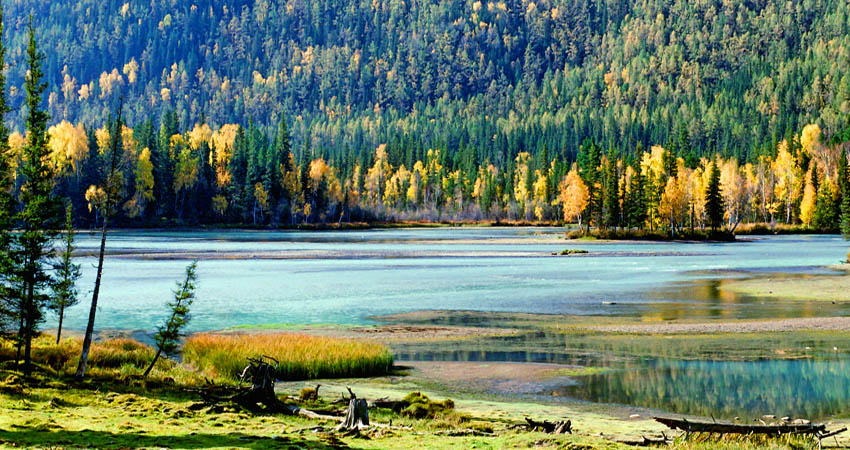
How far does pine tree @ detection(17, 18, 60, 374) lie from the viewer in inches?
975

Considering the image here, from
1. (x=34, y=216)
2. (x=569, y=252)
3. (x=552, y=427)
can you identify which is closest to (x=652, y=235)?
(x=569, y=252)

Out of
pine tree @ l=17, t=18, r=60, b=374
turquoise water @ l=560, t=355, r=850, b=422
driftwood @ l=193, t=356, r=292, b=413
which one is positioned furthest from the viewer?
pine tree @ l=17, t=18, r=60, b=374

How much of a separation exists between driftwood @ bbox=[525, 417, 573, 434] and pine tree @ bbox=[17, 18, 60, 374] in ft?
47.1

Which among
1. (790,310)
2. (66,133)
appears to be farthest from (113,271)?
(66,133)

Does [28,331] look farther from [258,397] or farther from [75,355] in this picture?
[258,397]

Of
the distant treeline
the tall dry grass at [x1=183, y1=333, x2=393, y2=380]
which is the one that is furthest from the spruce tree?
the distant treeline

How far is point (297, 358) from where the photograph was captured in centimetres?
2802

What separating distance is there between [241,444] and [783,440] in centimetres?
1001

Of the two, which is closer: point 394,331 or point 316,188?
point 394,331

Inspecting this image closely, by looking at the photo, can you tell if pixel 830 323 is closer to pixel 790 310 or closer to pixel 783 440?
pixel 790 310

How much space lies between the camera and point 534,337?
3531 cm

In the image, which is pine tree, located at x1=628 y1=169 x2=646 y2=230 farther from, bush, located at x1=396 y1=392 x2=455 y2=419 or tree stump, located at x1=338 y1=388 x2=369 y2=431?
tree stump, located at x1=338 y1=388 x2=369 y2=431

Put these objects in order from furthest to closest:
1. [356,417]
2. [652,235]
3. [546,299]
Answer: [652,235]
[546,299]
[356,417]

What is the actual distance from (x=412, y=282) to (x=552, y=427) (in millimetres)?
45959
